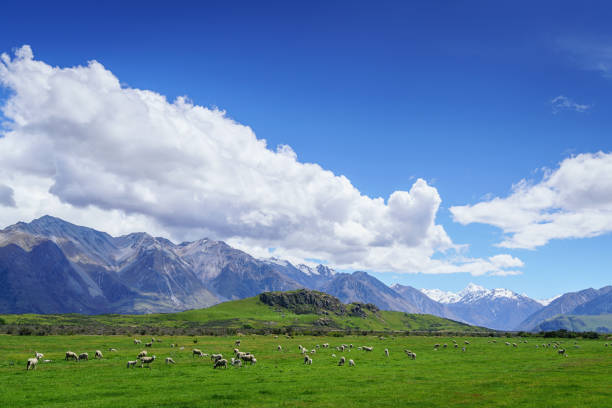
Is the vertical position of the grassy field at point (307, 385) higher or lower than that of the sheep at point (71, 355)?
higher

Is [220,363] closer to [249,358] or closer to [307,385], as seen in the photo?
[249,358]

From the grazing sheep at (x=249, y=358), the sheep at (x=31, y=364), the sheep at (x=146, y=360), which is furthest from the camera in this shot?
the grazing sheep at (x=249, y=358)

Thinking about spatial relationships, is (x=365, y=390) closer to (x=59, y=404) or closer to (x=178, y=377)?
(x=178, y=377)

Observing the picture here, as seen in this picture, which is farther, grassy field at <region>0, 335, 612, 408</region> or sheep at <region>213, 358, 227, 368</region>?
sheep at <region>213, 358, 227, 368</region>

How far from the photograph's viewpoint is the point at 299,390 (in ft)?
122

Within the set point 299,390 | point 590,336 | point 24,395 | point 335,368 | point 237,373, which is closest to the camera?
point 24,395

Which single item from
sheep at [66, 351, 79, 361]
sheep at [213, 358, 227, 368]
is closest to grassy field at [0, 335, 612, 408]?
sheep at [213, 358, 227, 368]

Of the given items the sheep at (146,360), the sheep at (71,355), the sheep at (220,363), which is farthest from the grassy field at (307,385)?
the sheep at (71,355)

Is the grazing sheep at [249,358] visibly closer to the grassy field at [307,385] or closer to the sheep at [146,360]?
the grassy field at [307,385]

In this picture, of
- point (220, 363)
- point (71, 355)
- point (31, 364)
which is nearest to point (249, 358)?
point (220, 363)

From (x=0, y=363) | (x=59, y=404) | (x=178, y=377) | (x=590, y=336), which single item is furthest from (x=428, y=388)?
(x=590, y=336)

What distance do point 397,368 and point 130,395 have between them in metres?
32.9

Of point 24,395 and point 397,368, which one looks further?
point 397,368

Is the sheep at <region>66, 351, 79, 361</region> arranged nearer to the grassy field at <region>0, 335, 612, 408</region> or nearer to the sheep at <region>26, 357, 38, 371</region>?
the grassy field at <region>0, 335, 612, 408</region>
